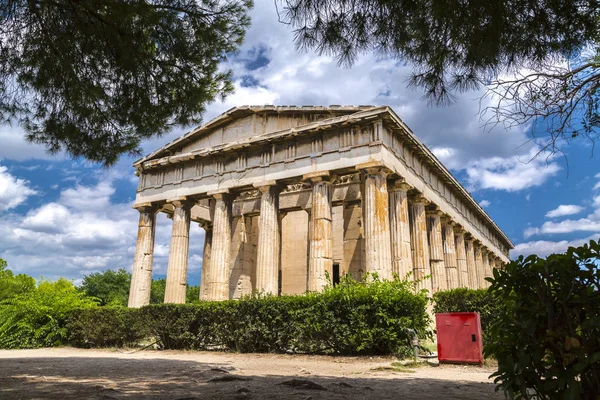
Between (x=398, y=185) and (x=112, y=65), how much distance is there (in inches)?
566

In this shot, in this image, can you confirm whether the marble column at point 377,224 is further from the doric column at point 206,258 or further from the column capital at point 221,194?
the doric column at point 206,258

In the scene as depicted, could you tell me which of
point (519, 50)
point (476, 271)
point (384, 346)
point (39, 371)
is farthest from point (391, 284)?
point (476, 271)

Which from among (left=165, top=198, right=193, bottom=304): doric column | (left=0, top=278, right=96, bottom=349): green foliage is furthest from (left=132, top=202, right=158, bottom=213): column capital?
(left=0, top=278, right=96, bottom=349): green foliage

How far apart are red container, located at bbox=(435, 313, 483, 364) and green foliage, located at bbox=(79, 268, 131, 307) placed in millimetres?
43016

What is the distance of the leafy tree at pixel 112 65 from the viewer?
680cm

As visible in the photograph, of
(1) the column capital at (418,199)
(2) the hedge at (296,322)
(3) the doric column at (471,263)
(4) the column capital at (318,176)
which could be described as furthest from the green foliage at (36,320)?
(3) the doric column at (471,263)

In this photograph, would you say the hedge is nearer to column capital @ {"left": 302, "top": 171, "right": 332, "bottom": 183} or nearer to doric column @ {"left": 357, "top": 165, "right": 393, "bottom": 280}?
doric column @ {"left": 357, "top": 165, "right": 393, "bottom": 280}

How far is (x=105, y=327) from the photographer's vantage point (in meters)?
16.5

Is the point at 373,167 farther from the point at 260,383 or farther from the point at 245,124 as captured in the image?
the point at 260,383

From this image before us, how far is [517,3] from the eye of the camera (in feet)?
18.6

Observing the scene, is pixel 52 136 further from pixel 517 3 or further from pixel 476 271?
pixel 476 271

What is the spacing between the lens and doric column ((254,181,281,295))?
1984 cm

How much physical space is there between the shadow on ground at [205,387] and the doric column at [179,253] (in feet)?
45.8

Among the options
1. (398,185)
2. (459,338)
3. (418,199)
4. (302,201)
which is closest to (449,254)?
(418,199)
